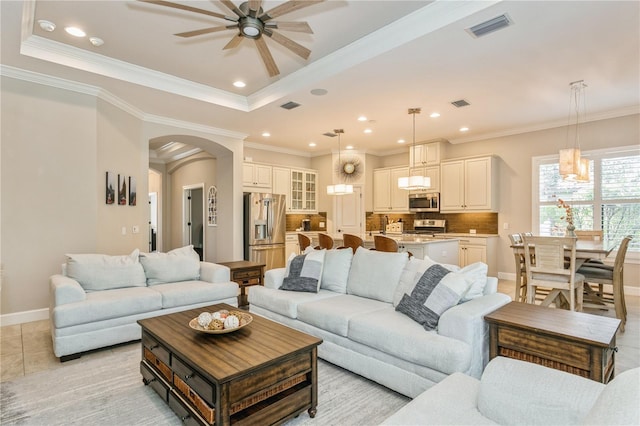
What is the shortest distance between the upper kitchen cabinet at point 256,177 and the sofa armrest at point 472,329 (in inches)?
218

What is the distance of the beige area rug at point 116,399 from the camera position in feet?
7.04

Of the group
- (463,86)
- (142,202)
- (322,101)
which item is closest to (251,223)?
(142,202)

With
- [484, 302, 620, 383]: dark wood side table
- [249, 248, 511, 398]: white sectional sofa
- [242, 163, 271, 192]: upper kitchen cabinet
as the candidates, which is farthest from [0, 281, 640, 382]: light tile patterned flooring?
[242, 163, 271, 192]: upper kitchen cabinet

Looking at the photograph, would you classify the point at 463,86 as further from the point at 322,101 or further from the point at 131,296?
the point at 131,296

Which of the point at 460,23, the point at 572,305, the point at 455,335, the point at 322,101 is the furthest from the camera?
the point at 322,101

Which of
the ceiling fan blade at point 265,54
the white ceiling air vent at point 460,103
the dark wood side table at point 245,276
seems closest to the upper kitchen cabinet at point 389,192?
the white ceiling air vent at point 460,103

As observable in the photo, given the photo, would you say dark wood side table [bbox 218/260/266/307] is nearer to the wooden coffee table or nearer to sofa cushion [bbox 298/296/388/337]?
sofa cushion [bbox 298/296/388/337]

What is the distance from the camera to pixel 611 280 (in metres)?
4.03

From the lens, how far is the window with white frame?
5.45 metres

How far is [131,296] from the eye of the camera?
338 centimetres

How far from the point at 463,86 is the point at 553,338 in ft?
11.0

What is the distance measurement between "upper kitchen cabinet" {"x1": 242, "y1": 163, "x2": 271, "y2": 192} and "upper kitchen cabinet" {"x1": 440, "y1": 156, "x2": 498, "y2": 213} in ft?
12.3

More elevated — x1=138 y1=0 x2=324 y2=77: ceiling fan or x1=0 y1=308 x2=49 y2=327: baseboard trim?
x1=138 y1=0 x2=324 y2=77: ceiling fan

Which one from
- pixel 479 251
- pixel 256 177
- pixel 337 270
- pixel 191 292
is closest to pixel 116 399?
pixel 191 292
